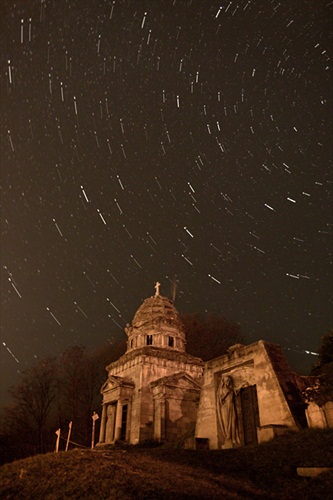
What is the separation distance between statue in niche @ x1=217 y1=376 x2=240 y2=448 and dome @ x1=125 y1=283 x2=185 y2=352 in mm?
14603

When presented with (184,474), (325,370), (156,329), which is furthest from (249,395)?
(156,329)

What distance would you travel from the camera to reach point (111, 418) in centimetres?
2869

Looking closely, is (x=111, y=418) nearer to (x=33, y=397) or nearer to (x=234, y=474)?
(x=33, y=397)

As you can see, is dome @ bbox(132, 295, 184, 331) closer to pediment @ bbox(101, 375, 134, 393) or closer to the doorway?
pediment @ bbox(101, 375, 134, 393)

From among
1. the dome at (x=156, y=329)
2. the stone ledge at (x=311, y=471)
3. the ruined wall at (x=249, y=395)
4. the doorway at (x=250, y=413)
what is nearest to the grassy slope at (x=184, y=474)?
the stone ledge at (x=311, y=471)

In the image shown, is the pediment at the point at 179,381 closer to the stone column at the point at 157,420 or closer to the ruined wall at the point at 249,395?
the stone column at the point at 157,420

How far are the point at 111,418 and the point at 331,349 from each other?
18019 mm

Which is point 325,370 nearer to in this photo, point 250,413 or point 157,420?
point 250,413

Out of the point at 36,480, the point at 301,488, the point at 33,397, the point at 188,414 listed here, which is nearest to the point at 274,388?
the point at 301,488

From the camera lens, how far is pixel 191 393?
2848 cm

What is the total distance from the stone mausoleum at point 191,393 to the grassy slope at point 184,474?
2108 mm

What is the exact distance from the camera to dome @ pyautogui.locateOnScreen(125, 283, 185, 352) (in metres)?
33.8

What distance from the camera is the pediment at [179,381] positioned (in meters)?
27.5

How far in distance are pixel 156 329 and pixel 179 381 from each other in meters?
6.75
